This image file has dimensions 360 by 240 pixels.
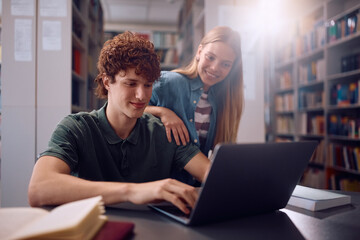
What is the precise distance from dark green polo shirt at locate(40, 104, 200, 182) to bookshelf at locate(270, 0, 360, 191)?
9.22ft

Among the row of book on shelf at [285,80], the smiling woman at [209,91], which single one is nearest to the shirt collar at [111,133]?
the smiling woman at [209,91]

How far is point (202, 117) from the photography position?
1543mm

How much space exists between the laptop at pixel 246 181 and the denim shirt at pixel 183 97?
736 millimetres

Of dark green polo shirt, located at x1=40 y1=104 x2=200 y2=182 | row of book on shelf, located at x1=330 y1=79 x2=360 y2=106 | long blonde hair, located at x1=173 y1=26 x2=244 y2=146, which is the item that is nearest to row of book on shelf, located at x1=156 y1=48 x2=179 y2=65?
row of book on shelf, located at x1=330 y1=79 x2=360 y2=106

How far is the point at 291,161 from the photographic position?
0.65 meters

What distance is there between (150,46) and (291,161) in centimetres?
67

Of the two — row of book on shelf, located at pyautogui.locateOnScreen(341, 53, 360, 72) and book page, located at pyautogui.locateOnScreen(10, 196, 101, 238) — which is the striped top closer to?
book page, located at pyautogui.locateOnScreen(10, 196, 101, 238)

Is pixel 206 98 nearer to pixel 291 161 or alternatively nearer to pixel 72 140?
pixel 72 140

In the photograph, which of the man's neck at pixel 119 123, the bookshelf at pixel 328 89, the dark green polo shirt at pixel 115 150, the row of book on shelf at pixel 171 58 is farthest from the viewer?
the row of book on shelf at pixel 171 58

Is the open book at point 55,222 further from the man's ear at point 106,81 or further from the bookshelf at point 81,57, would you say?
the bookshelf at point 81,57

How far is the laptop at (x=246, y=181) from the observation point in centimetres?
54

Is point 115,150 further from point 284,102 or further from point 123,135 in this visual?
point 284,102

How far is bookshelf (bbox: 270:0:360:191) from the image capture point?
3329mm

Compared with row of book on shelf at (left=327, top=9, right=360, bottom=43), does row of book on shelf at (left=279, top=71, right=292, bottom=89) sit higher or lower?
lower
